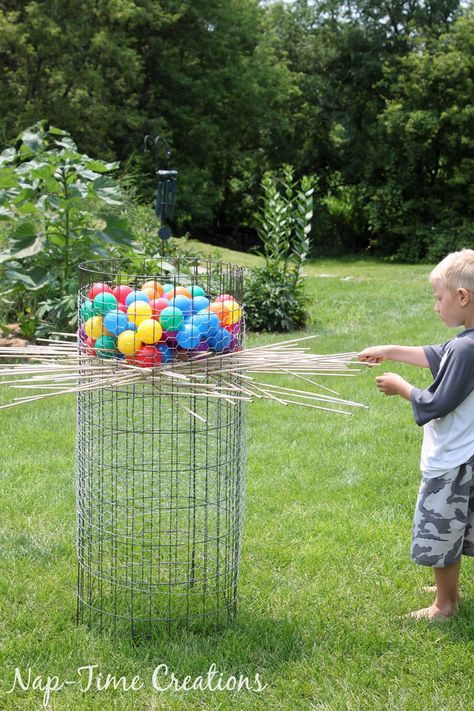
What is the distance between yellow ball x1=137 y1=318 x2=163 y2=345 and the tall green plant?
4243 millimetres

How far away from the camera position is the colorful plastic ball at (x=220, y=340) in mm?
2541

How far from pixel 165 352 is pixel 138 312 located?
5.8 inches

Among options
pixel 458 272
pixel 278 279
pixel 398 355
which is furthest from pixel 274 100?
pixel 458 272

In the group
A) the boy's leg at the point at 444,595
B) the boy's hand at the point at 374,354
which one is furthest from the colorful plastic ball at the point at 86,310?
the boy's leg at the point at 444,595

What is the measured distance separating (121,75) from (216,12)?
3.40 metres

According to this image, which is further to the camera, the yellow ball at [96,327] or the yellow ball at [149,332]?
the yellow ball at [96,327]

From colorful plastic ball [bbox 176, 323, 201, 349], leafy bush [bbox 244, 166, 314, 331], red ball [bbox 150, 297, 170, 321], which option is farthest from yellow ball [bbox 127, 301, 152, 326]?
leafy bush [bbox 244, 166, 314, 331]

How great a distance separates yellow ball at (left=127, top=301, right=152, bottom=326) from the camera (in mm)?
2506

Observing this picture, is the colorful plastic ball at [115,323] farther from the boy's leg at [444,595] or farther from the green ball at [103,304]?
the boy's leg at [444,595]

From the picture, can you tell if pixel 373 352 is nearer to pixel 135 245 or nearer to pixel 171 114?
pixel 135 245

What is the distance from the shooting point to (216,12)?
1942 centimetres

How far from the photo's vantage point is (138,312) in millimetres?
2512

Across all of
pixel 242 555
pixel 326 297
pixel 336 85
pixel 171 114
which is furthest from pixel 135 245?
pixel 336 85

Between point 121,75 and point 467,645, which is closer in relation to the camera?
point 467,645
